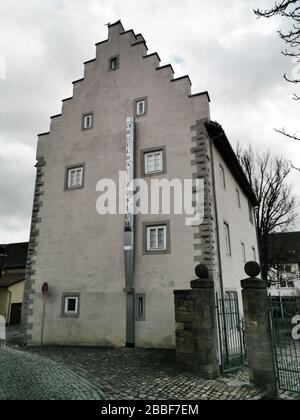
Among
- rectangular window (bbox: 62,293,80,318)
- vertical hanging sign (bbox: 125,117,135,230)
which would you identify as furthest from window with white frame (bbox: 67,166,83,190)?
rectangular window (bbox: 62,293,80,318)

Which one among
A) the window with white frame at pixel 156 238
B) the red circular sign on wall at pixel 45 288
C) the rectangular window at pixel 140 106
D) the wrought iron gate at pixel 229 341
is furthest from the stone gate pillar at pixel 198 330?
the rectangular window at pixel 140 106

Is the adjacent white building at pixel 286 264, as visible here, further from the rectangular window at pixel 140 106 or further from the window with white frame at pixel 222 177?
the rectangular window at pixel 140 106

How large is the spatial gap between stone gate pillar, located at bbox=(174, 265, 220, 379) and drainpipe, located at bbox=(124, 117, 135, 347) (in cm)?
377

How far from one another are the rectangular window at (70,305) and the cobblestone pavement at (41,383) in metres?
3.66

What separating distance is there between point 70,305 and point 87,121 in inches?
351

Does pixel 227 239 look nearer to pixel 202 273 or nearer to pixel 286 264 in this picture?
pixel 202 273

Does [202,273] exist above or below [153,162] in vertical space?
below

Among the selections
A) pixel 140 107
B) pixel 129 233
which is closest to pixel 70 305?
pixel 129 233

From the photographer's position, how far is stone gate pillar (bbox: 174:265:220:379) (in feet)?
26.9

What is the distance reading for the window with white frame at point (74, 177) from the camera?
15.2 metres

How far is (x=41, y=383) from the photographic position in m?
7.32

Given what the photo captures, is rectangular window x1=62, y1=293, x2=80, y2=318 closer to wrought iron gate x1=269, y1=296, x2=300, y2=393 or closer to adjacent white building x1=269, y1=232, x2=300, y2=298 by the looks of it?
wrought iron gate x1=269, y1=296, x2=300, y2=393
